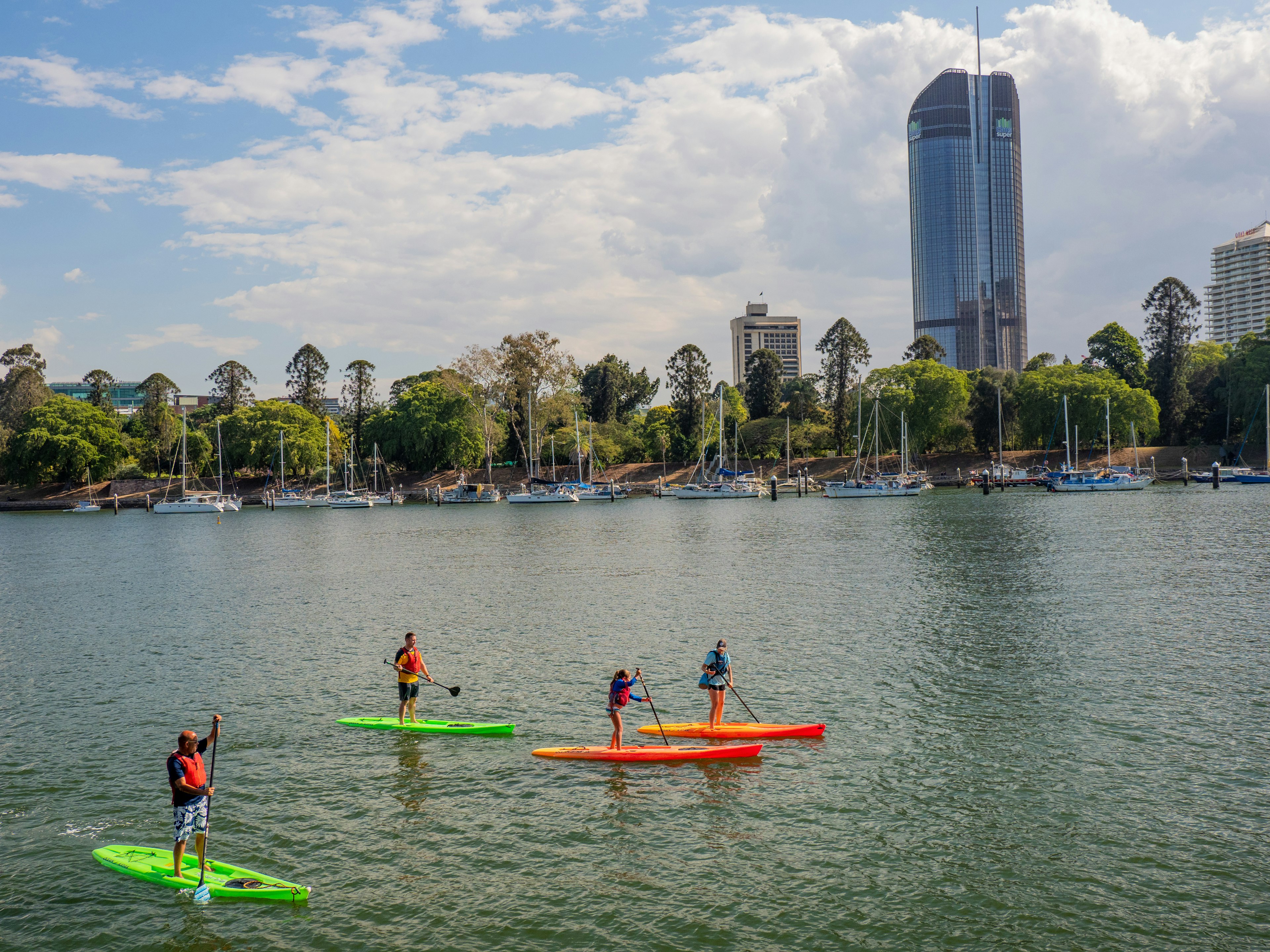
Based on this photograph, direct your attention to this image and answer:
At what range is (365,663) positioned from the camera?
2794cm

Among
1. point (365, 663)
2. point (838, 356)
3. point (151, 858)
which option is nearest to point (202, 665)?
point (365, 663)

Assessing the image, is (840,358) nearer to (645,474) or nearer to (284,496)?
(645,474)

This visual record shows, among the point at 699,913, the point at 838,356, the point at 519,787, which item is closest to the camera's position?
the point at 699,913

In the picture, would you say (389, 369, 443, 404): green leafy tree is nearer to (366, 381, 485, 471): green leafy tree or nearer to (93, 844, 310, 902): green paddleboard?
(366, 381, 485, 471): green leafy tree

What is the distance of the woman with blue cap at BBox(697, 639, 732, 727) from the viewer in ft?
64.1

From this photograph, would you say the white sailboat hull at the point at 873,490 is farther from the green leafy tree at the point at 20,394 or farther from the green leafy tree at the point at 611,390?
the green leafy tree at the point at 20,394

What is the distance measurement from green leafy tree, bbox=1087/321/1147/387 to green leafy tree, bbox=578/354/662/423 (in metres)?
76.6

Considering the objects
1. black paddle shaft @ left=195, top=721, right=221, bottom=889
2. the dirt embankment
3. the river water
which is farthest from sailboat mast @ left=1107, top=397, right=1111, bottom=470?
black paddle shaft @ left=195, top=721, right=221, bottom=889

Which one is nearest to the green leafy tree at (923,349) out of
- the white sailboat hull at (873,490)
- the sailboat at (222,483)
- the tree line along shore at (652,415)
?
the tree line along shore at (652,415)

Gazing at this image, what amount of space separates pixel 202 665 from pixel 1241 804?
27.0m

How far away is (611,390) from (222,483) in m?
65.6

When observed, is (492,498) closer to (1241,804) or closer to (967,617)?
(967,617)

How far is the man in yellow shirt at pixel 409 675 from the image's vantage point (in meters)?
21.0

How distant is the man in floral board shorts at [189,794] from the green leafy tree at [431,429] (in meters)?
125
